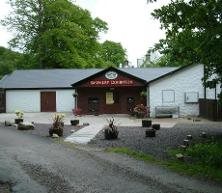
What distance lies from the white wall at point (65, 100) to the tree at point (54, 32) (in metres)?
10.2

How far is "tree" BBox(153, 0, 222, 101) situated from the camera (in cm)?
1864

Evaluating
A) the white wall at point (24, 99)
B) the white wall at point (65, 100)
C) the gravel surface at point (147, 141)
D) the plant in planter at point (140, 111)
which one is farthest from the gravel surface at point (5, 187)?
the white wall at point (24, 99)

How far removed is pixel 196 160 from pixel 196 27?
20.0 ft

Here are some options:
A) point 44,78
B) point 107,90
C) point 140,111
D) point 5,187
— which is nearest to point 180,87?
point 140,111

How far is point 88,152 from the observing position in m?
19.0

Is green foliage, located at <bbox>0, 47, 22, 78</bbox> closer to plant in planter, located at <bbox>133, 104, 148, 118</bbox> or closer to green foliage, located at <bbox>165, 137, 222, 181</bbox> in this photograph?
plant in planter, located at <bbox>133, 104, 148, 118</bbox>

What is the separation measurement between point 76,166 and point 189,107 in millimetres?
28310

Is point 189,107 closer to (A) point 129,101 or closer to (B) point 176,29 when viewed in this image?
(A) point 129,101

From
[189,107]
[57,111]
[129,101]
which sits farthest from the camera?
[57,111]

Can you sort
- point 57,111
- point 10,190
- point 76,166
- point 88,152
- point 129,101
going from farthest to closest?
point 57,111
point 129,101
point 88,152
point 76,166
point 10,190

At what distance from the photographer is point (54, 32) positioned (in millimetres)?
60438

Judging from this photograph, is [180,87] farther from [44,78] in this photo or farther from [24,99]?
[24,99]

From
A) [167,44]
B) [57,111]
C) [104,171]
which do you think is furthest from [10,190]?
[57,111]

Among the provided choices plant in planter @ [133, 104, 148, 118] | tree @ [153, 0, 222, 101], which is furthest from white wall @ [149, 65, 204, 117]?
tree @ [153, 0, 222, 101]
